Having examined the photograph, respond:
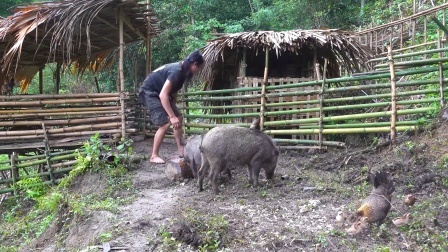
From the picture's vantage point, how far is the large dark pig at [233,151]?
5.27 meters

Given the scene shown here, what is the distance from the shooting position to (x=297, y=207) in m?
4.80

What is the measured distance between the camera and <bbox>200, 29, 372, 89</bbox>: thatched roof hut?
26.9ft

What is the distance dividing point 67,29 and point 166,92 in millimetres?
2336

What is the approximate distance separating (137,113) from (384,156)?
17.7 ft

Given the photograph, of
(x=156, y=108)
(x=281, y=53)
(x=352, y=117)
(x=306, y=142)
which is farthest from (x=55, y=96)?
(x=352, y=117)

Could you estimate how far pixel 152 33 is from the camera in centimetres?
969

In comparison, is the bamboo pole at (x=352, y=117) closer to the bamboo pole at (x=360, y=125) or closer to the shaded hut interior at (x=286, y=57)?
the bamboo pole at (x=360, y=125)

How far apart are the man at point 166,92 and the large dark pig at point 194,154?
50cm

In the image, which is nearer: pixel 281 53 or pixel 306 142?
pixel 306 142

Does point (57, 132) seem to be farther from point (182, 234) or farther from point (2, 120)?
point (182, 234)

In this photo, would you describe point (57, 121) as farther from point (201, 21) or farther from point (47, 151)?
point (201, 21)

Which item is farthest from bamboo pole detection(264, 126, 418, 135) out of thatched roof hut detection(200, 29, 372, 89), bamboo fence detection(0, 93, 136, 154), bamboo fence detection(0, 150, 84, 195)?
bamboo fence detection(0, 150, 84, 195)

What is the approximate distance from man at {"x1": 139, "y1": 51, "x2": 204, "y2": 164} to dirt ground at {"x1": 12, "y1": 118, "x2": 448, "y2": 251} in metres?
0.74

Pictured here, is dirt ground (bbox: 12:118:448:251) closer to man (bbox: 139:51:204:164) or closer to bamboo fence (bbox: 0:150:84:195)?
man (bbox: 139:51:204:164)
